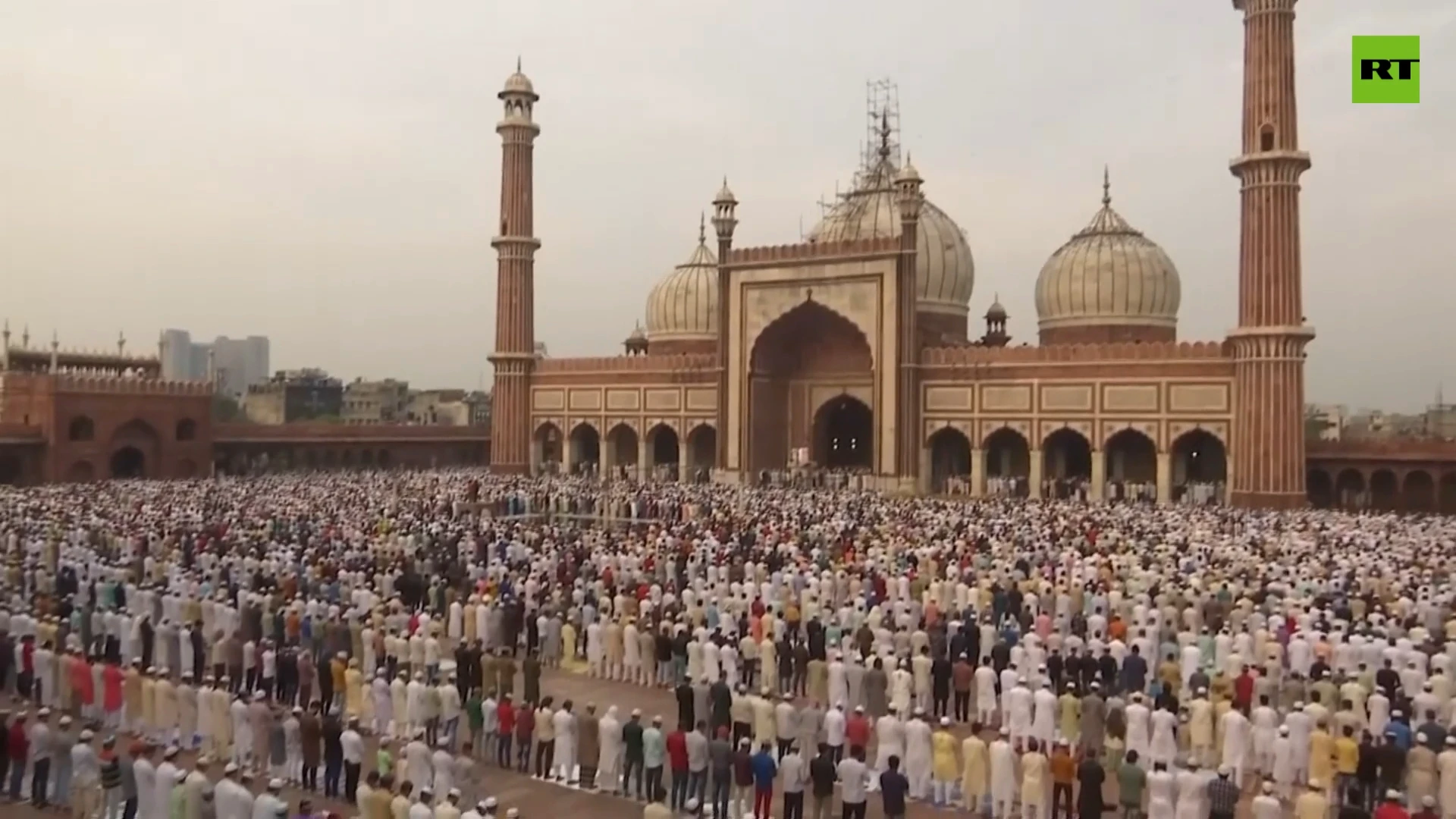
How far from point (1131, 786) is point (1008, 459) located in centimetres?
2406

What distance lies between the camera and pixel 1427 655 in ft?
33.8

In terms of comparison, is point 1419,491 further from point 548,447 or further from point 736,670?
point 548,447

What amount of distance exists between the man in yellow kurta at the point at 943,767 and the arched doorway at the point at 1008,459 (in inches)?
874

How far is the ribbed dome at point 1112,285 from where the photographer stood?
3316cm

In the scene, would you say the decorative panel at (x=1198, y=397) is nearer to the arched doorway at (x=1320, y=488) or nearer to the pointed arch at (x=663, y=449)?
the arched doorway at (x=1320, y=488)

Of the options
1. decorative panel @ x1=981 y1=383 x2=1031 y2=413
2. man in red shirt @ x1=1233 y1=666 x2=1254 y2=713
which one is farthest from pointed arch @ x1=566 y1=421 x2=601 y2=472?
man in red shirt @ x1=1233 y1=666 x2=1254 y2=713

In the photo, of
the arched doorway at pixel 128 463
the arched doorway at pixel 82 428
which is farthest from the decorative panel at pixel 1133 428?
the arched doorway at pixel 82 428

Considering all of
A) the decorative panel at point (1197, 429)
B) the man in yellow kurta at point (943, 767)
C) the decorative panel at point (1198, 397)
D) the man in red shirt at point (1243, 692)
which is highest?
the decorative panel at point (1198, 397)

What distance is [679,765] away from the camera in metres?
7.71

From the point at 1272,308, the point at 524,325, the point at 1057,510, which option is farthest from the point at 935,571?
the point at 524,325

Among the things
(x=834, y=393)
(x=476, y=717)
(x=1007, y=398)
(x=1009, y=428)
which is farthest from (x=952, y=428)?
(x=476, y=717)

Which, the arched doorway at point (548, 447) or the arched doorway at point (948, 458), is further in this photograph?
the arched doorway at point (548, 447)

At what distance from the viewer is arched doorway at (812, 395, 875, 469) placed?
34.4 m

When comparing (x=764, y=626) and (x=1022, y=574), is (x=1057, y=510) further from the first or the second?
(x=764, y=626)
